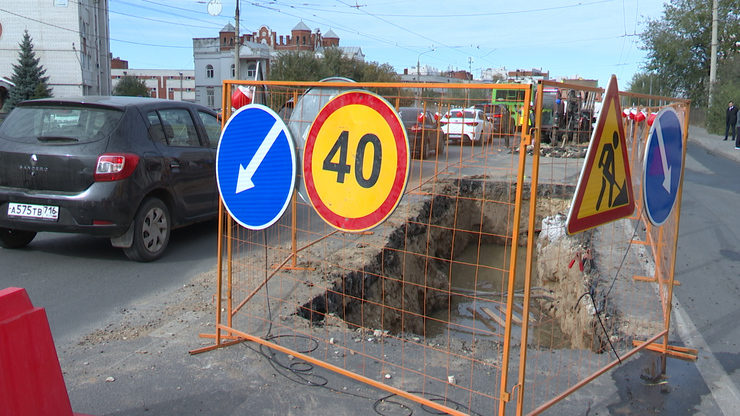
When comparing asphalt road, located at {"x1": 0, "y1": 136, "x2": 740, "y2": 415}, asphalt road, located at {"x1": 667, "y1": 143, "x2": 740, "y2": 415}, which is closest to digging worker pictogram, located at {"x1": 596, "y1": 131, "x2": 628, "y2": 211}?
asphalt road, located at {"x1": 0, "y1": 136, "x2": 740, "y2": 415}

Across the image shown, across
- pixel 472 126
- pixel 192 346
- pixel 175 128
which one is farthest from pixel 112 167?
pixel 472 126

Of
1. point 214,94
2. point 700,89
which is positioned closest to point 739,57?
point 700,89

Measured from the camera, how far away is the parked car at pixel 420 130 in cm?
390

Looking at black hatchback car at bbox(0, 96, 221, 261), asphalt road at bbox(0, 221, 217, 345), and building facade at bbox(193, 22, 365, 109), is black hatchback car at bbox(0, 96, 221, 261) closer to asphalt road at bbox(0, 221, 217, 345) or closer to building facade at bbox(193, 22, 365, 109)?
asphalt road at bbox(0, 221, 217, 345)

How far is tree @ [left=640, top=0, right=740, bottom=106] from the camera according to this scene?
47.1 meters

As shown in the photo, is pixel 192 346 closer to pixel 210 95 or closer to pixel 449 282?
pixel 449 282

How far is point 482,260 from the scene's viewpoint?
42.5 ft

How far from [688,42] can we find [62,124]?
5170cm

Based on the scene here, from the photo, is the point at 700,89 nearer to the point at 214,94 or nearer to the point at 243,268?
the point at 243,268

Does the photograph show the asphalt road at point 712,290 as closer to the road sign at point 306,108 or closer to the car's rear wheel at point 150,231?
the road sign at point 306,108

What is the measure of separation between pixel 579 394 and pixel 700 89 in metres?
52.7

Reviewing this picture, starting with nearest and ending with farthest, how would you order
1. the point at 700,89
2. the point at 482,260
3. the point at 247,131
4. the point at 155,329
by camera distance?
the point at 247,131
the point at 155,329
the point at 482,260
the point at 700,89

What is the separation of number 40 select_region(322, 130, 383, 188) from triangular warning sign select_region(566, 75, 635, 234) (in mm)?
1086

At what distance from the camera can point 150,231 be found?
22.9 feet
